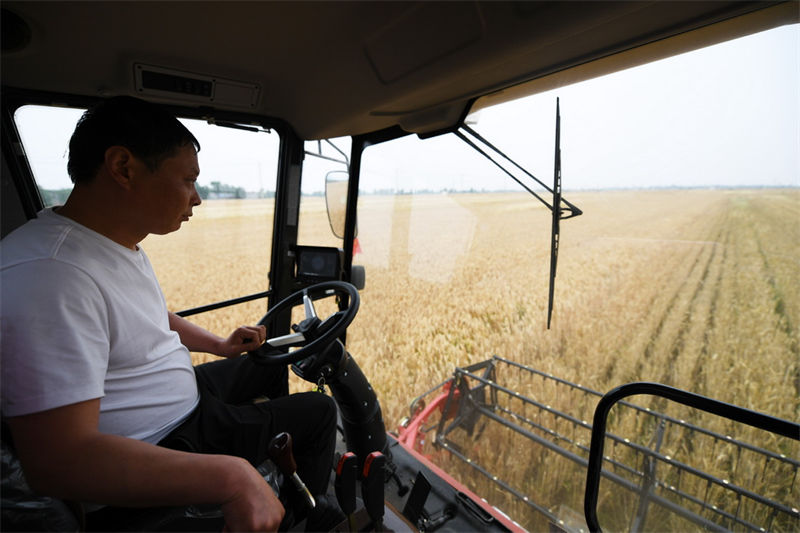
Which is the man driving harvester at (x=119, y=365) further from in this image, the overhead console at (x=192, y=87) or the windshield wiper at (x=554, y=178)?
the windshield wiper at (x=554, y=178)

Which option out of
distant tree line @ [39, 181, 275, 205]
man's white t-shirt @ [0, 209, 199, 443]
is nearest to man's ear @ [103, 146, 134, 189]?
man's white t-shirt @ [0, 209, 199, 443]

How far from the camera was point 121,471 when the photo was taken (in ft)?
2.51

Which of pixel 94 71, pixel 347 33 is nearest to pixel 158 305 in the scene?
pixel 94 71

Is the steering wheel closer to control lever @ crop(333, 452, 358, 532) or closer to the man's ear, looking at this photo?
control lever @ crop(333, 452, 358, 532)

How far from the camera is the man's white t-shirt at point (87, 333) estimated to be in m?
0.73

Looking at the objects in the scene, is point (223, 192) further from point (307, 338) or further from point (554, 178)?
point (554, 178)

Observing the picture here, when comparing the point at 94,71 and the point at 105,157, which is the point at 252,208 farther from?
the point at 105,157

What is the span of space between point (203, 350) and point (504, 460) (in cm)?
217

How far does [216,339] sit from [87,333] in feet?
2.72

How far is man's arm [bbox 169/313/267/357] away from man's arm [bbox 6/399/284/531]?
30.3 inches

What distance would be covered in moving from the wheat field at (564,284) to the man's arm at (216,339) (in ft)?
2.13

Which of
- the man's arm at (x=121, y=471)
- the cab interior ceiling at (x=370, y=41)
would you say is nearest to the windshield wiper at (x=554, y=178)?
the cab interior ceiling at (x=370, y=41)

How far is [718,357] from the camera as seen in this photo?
2.89 m

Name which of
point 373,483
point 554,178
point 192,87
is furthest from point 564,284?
point 192,87
